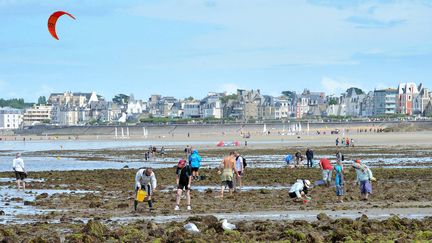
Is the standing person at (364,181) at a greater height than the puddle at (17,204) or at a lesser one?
greater

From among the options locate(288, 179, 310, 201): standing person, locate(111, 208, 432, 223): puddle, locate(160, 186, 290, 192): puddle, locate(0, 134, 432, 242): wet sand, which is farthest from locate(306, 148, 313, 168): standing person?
locate(111, 208, 432, 223): puddle

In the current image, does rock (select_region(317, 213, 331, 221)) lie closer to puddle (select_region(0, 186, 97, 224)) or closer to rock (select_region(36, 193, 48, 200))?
puddle (select_region(0, 186, 97, 224))

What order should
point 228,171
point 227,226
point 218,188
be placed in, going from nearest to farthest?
1. point 227,226
2. point 228,171
3. point 218,188

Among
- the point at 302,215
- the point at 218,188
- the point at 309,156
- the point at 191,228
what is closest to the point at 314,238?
the point at 191,228

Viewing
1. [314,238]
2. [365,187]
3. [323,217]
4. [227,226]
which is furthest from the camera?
[365,187]

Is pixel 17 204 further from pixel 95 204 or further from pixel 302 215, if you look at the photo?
pixel 302 215

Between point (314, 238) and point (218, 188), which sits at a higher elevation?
point (314, 238)

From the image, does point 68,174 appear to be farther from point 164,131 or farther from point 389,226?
point 164,131

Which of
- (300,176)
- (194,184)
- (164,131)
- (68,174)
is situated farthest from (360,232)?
(164,131)

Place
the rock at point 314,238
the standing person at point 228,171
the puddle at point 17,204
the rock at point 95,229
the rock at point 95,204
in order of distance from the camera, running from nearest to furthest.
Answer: the rock at point 314,238 → the rock at point 95,229 → the puddle at point 17,204 → the rock at point 95,204 → the standing person at point 228,171

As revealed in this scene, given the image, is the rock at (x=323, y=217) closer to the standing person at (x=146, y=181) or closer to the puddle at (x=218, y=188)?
the standing person at (x=146, y=181)

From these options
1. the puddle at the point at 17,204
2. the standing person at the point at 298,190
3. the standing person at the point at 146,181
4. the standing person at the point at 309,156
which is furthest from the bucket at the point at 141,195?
the standing person at the point at 309,156

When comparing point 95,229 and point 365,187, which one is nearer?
point 95,229

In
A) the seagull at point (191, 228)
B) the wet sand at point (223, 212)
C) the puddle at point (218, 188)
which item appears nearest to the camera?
the wet sand at point (223, 212)
